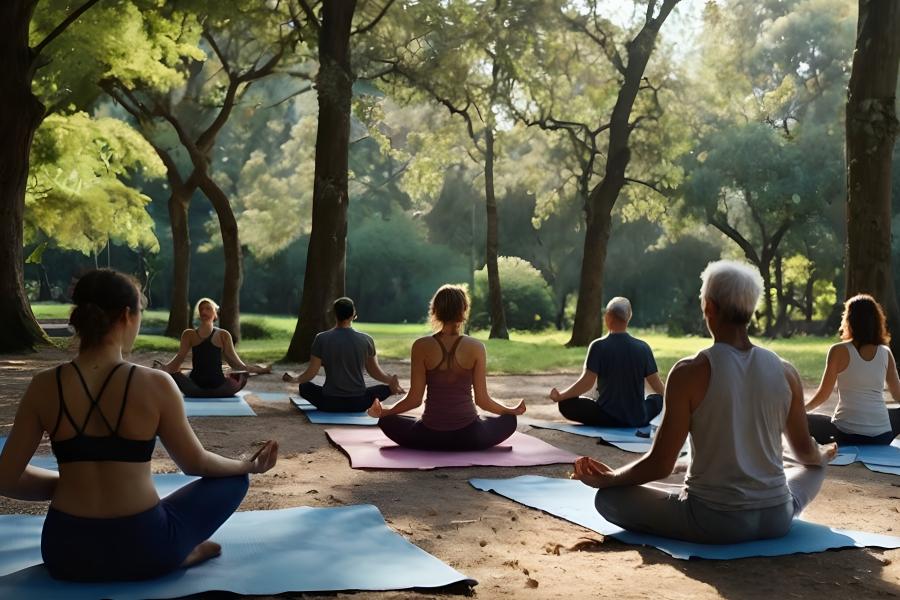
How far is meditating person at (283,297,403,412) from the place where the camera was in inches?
395

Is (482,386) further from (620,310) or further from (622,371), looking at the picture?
(622,371)

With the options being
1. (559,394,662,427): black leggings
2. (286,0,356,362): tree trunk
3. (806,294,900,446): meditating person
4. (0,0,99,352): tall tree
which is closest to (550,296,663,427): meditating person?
(559,394,662,427): black leggings

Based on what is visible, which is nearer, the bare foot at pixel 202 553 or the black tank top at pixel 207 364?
the bare foot at pixel 202 553

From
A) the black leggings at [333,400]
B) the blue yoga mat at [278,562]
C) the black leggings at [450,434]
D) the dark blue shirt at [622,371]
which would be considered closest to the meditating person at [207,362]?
the black leggings at [333,400]

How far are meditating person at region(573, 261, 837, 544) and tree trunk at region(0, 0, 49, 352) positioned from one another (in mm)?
15491

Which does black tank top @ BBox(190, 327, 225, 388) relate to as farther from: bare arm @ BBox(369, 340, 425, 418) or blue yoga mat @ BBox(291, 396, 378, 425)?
bare arm @ BBox(369, 340, 425, 418)

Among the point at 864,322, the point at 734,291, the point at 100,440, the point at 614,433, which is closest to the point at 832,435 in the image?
the point at 864,322

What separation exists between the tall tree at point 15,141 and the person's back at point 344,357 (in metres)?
9.73

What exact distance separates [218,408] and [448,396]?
3.62 meters

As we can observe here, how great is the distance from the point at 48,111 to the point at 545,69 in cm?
1123

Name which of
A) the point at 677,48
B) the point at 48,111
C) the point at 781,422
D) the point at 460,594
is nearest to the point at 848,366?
the point at 781,422

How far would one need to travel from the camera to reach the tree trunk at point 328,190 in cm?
1761

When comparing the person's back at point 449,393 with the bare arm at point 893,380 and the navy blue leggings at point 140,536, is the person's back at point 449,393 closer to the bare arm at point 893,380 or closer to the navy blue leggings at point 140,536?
the bare arm at point 893,380

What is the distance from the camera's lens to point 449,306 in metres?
7.28
